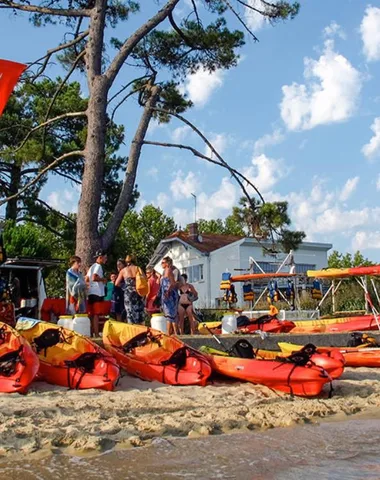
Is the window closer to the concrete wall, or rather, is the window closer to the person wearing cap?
the concrete wall

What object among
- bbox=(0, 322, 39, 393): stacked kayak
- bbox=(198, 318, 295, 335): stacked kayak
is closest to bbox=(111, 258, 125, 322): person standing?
bbox=(198, 318, 295, 335): stacked kayak

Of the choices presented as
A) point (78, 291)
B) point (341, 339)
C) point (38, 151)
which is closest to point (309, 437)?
point (78, 291)

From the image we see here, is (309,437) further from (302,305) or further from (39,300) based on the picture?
(302,305)

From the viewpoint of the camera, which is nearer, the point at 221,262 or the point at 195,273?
the point at 221,262

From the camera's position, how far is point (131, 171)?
15703mm

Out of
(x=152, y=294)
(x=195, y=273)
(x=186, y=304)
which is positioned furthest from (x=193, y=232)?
(x=152, y=294)

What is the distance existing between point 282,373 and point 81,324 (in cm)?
336

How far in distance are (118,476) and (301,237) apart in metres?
11.0

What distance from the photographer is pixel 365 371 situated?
12008mm

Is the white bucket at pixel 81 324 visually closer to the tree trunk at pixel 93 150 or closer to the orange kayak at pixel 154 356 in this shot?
the orange kayak at pixel 154 356

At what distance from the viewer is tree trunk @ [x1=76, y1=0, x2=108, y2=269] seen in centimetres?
1414

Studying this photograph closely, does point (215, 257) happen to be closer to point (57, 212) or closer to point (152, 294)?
point (57, 212)

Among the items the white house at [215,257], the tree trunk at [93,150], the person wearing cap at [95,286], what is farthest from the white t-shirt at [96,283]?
the white house at [215,257]

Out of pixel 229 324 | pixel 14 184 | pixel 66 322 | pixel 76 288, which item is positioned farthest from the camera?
pixel 14 184
